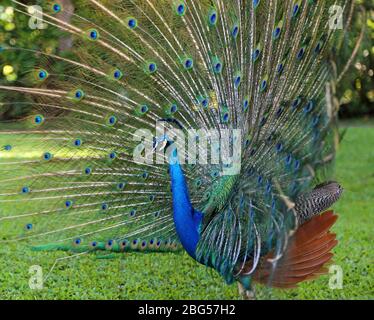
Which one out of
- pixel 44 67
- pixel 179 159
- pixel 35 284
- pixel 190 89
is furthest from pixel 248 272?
pixel 35 284

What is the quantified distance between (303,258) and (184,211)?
0.69m

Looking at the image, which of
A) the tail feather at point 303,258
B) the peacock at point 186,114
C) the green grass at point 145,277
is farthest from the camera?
the green grass at point 145,277

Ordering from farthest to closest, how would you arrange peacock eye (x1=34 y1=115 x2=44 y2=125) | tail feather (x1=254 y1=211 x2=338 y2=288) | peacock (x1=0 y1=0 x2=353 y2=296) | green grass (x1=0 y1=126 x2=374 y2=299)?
green grass (x1=0 y1=126 x2=374 y2=299) < peacock eye (x1=34 y1=115 x2=44 y2=125) < peacock (x1=0 y1=0 x2=353 y2=296) < tail feather (x1=254 y1=211 x2=338 y2=288)

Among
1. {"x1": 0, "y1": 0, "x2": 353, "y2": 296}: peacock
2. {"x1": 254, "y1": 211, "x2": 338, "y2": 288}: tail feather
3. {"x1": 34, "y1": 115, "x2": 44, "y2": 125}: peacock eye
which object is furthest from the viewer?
{"x1": 34, "y1": 115, "x2": 44, "y2": 125}: peacock eye

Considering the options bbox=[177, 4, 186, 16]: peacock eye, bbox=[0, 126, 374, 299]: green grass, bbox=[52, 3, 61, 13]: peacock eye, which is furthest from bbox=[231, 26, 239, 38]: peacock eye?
bbox=[0, 126, 374, 299]: green grass

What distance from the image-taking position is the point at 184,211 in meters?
3.30

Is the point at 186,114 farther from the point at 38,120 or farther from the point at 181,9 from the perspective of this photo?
the point at 38,120

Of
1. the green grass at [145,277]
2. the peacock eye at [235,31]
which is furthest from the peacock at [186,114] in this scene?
the green grass at [145,277]

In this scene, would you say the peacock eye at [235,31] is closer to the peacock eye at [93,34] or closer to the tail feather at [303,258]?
the peacock eye at [93,34]

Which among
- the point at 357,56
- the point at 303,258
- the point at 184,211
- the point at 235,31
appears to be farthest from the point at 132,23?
the point at 303,258

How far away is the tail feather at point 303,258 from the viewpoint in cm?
292

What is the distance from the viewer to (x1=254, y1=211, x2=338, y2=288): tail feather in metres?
2.92

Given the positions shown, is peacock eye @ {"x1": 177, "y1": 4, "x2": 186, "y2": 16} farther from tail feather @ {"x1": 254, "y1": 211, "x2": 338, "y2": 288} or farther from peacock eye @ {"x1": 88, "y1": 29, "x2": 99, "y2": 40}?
tail feather @ {"x1": 254, "y1": 211, "x2": 338, "y2": 288}

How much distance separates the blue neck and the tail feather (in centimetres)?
41
